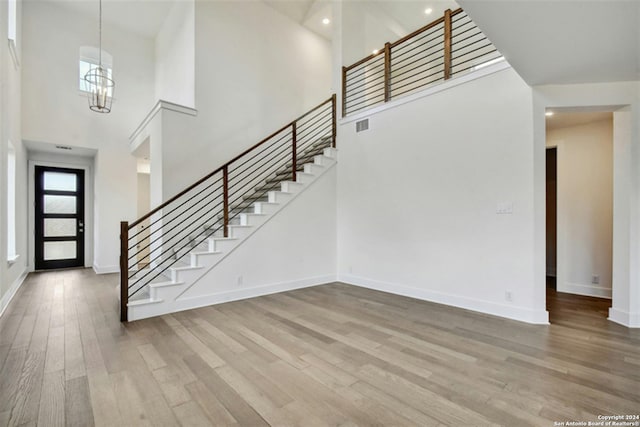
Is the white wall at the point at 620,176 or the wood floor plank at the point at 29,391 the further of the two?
the white wall at the point at 620,176

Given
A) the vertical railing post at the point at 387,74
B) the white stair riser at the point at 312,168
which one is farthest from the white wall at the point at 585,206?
the white stair riser at the point at 312,168

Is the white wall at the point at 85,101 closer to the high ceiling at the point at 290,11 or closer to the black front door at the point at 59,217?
the high ceiling at the point at 290,11

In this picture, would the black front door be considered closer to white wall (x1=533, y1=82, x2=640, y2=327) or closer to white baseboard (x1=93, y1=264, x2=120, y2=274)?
white baseboard (x1=93, y1=264, x2=120, y2=274)

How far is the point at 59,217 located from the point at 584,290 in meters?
10.6

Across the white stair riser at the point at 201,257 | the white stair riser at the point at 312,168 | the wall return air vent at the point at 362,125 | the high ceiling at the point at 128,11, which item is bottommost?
the white stair riser at the point at 201,257

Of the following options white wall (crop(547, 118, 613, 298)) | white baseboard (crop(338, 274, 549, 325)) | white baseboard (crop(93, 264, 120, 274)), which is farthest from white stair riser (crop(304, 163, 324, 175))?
white baseboard (crop(93, 264, 120, 274))

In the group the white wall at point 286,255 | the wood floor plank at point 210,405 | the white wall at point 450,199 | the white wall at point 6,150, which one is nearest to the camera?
the wood floor plank at point 210,405

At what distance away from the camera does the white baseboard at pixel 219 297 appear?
143 inches

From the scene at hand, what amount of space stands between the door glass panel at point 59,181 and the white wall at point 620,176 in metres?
9.30

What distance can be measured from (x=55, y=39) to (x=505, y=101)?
839cm

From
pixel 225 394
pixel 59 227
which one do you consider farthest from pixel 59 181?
pixel 225 394

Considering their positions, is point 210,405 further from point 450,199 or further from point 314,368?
point 450,199

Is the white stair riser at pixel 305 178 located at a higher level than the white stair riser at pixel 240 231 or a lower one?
higher

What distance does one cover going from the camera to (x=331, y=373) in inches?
90.4
